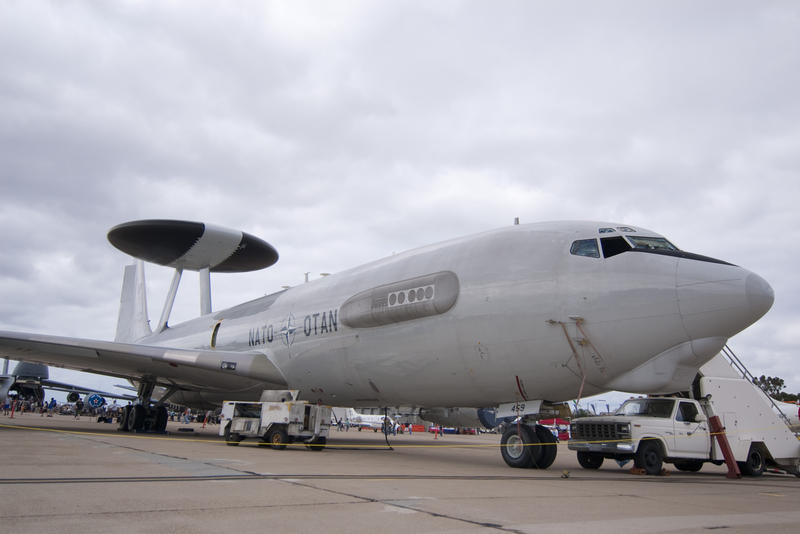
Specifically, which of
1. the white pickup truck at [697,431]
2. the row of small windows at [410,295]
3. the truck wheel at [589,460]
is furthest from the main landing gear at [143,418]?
the truck wheel at [589,460]

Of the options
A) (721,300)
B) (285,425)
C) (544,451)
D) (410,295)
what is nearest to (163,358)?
(285,425)

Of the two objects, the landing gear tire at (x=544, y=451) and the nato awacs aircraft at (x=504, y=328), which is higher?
the nato awacs aircraft at (x=504, y=328)

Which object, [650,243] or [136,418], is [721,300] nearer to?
[650,243]

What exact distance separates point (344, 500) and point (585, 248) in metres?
6.93

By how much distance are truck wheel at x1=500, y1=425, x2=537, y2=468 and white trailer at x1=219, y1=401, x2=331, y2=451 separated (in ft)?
18.0

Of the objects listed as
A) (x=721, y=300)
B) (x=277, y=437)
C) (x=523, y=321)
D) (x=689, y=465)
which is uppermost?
(x=721, y=300)

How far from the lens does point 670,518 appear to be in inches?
227

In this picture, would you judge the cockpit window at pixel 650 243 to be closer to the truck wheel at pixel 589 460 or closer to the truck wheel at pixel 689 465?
the truck wheel at pixel 589 460

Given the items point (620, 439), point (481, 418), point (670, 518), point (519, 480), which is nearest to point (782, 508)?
point (670, 518)

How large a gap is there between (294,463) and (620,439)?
650 centimetres

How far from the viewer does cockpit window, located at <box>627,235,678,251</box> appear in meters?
10.6

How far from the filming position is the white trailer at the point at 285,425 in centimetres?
1480

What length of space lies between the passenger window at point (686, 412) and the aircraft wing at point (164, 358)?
10716mm

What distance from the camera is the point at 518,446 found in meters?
11.3
